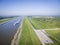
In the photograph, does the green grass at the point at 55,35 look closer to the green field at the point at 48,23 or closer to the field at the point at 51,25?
the field at the point at 51,25

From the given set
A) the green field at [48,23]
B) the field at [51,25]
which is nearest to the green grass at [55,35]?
the field at [51,25]

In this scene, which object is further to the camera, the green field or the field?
the green field

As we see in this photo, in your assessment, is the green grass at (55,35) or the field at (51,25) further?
the field at (51,25)

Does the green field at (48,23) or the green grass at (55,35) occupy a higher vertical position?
the green field at (48,23)

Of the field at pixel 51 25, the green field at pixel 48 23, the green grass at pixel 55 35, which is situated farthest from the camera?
the green field at pixel 48 23

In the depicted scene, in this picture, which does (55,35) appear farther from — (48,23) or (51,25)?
(48,23)

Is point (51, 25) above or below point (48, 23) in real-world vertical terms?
below

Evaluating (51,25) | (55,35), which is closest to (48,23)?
(51,25)

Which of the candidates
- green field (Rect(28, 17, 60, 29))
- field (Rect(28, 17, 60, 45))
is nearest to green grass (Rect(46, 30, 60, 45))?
field (Rect(28, 17, 60, 45))

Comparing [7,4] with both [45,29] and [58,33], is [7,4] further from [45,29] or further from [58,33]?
[58,33]

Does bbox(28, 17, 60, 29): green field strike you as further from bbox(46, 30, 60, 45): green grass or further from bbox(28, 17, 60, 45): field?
bbox(46, 30, 60, 45): green grass

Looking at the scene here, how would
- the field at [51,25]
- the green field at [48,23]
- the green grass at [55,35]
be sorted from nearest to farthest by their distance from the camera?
the green grass at [55,35] → the field at [51,25] → the green field at [48,23]
